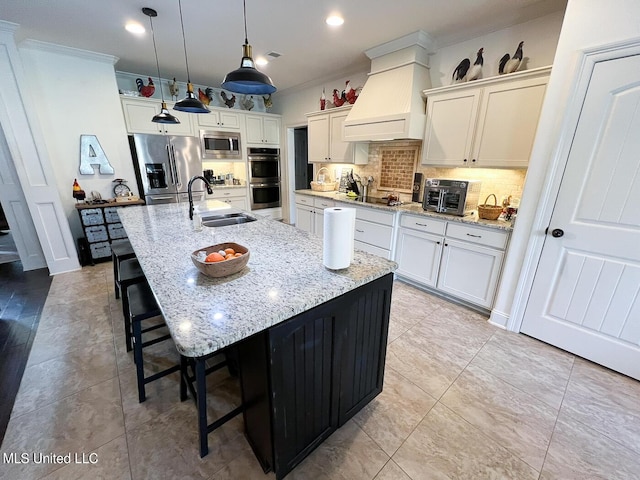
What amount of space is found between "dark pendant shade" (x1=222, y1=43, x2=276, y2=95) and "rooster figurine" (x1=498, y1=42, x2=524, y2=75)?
7.45 feet

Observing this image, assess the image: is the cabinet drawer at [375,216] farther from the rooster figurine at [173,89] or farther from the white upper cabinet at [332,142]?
the rooster figurine at [173,89]

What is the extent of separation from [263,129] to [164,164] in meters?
2.02

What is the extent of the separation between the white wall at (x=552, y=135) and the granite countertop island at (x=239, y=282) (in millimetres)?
1508

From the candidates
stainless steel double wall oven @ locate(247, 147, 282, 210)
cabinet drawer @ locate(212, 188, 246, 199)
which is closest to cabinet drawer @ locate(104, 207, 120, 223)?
cabinet drawer @ locate(212, 188, 246, 199)

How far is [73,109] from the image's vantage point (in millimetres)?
3355

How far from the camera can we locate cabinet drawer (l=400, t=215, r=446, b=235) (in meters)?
2.67

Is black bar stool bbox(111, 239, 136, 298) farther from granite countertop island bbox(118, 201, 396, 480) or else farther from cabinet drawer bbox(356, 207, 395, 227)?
cabinet drawer bbox(356, 207, 395, 227)

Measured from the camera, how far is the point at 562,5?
2143 mm

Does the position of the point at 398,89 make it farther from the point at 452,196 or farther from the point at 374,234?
the point at 374,234

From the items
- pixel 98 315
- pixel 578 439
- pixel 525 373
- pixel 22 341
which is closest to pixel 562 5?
pixel 525 373

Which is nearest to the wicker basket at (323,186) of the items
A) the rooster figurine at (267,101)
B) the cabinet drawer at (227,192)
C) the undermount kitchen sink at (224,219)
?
the cabinet drawer at (227,192)

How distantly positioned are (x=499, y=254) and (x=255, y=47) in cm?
349

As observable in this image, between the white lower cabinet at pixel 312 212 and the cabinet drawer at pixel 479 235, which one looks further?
the white lower cabinet at pixel 312 212

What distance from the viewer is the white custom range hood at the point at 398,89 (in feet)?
9.29
